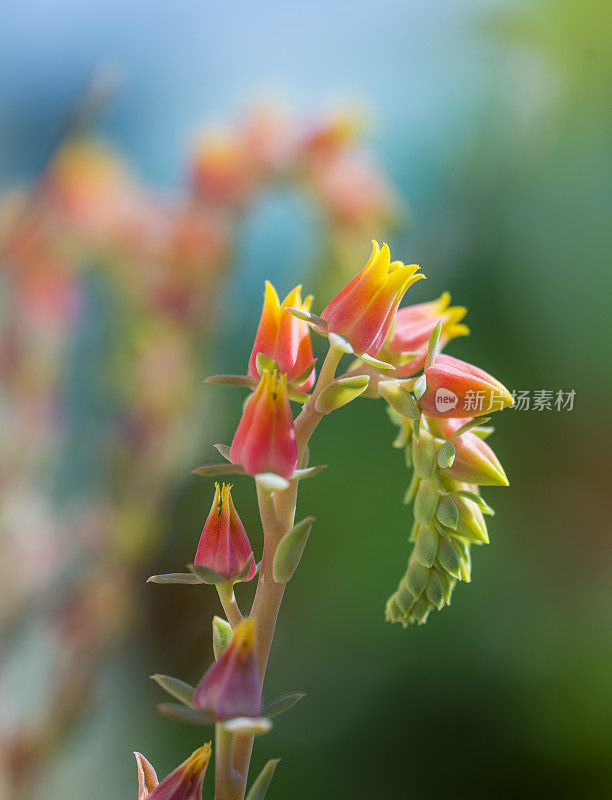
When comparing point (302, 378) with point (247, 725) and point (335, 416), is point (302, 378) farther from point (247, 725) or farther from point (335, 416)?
point (335, 416)

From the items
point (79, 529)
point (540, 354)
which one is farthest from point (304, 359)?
point (540, 354)

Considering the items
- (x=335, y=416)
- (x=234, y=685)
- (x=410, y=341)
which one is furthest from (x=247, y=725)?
(x=335, y=416)

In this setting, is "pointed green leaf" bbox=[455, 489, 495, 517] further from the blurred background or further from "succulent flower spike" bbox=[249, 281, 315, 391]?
the blurred background

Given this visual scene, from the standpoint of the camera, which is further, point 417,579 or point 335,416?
point 335,416

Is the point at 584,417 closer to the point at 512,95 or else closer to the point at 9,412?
the point at 512,95

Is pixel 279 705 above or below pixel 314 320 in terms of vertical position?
below

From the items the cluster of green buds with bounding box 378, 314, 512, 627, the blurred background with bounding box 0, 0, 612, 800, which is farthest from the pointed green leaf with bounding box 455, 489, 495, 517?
the blurred background with bounding box 0, 0, 612, 800
